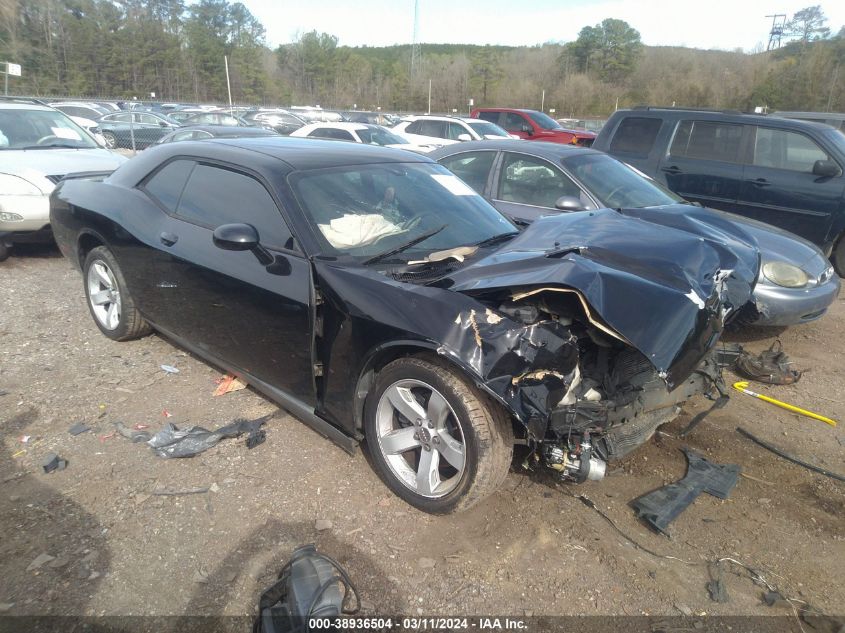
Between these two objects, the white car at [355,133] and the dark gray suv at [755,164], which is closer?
the dark gray suv at [755,164]

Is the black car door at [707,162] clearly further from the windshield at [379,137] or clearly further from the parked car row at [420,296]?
the windshield at [379,137]

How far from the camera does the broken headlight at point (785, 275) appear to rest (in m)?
4.69

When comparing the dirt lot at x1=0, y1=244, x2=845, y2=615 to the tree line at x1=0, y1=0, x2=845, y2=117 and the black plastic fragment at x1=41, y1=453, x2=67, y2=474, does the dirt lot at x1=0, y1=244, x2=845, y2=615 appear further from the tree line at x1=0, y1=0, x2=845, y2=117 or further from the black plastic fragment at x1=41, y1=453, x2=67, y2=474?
the tree line at x1=0, y1=0, x2=845, y2=117

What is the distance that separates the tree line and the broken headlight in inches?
1395

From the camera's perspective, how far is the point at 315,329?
2.84 metres

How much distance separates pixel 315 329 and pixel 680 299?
1.70 m

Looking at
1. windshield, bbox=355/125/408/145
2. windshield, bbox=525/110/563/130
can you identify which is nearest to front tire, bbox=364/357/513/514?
windshield, bbox=355/125/408/145

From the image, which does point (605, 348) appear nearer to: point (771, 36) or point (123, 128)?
point (123, 128)

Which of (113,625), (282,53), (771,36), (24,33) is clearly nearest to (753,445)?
(113,625)

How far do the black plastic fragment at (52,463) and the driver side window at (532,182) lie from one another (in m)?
4.28

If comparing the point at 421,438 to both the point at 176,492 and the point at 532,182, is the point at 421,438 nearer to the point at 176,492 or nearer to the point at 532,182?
the point at 176,492

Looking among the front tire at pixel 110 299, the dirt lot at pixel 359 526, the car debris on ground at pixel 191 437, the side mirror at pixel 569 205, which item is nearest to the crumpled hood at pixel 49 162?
the front tire at pixel 110 299

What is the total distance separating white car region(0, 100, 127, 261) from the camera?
20.6 feet

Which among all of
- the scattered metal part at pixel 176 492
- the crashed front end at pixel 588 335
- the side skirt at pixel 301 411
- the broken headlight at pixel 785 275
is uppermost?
the crashed front end at pixel 588 335
